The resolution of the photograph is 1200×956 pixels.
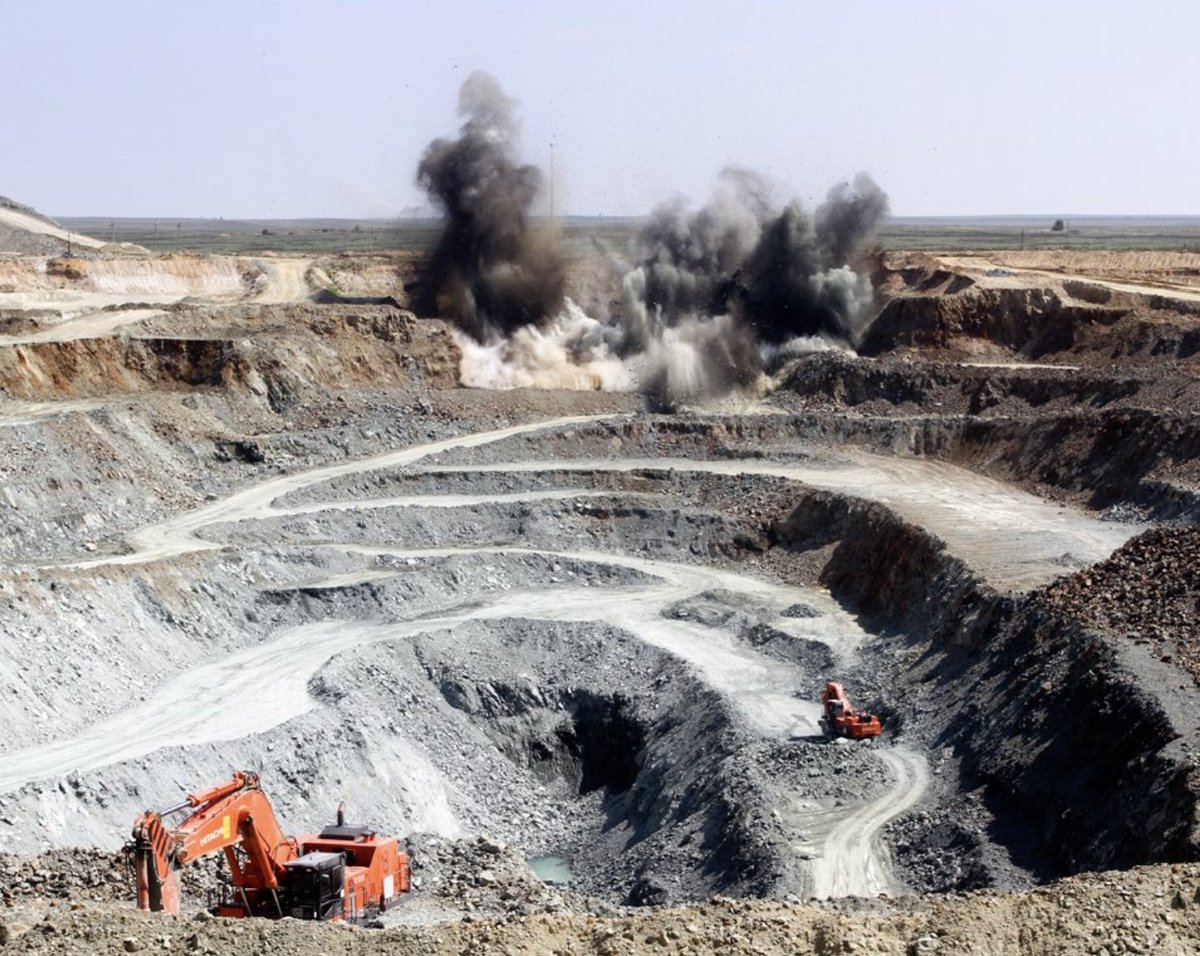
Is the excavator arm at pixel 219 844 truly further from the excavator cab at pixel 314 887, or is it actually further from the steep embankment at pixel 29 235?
the steep embankment at pixel 29 235

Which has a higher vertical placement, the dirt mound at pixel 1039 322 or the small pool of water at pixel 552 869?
the dirt mound at pixel 1039 322

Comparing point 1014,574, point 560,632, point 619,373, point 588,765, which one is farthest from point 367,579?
point 619,373

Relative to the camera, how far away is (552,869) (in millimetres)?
35250

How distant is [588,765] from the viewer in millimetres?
41750

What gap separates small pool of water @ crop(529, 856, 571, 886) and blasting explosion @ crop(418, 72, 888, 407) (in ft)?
128

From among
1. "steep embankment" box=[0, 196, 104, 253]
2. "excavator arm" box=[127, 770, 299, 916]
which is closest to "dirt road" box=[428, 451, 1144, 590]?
"excavator arm" box=[127, 770, 299, 916]

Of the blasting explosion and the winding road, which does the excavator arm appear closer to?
the winding road

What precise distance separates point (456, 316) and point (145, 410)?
21.3 metres

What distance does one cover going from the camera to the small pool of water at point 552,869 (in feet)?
113

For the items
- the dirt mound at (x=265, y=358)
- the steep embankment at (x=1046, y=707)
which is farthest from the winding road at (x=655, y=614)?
the dirt mound at (x=265, y=358)

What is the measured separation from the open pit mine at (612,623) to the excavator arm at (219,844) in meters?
0.16

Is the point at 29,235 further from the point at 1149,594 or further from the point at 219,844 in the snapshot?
the point at 219,844

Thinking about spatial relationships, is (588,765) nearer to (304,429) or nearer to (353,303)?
(304,429)

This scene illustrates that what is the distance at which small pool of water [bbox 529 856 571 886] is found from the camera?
34.3 metres
